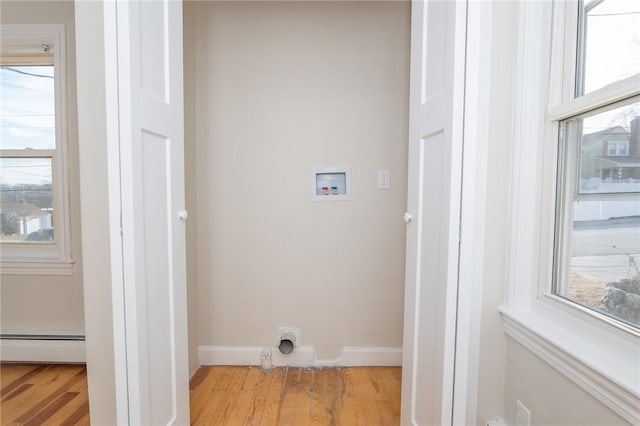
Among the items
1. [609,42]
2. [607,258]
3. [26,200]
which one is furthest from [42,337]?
[609,42]

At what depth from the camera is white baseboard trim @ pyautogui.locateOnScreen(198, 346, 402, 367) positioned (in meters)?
2.16

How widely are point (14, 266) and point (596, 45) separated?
323cm

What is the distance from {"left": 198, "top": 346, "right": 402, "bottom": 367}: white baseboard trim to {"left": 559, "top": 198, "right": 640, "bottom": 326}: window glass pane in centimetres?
133

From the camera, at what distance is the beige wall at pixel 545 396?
86cm

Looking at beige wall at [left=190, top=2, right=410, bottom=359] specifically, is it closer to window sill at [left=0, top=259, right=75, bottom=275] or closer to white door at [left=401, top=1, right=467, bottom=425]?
white door at [left=401, top=1, right=467, bottom=425]

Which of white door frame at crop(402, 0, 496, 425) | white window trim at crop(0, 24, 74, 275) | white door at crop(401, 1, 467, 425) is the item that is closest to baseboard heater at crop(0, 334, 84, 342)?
white window trim at crop(0, 24, 74, 275)

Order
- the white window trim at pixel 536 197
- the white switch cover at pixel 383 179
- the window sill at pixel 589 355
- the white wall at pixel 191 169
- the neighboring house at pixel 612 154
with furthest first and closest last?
the white switch cover at pixel 383 179 → the white wall at pixel 191 169 → the white window trim at pixel 536 197 → the neighboring house at pixel 612 154 → the window sill at pixel 589 355

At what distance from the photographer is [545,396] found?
1.03 m

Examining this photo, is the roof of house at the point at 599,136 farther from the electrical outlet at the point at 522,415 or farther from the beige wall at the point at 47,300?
the beige wall at the point at 47,300

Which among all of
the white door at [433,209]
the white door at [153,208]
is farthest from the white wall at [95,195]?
the white door at [433,209]

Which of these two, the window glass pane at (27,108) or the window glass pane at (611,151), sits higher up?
the window glass pane at (27,108)

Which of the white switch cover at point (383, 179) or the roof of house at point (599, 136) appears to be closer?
the roof of house at point (599, 136)

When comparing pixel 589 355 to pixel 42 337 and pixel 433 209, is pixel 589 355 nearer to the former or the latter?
pixel 433 209

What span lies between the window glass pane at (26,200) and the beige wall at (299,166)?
3.44 ft
